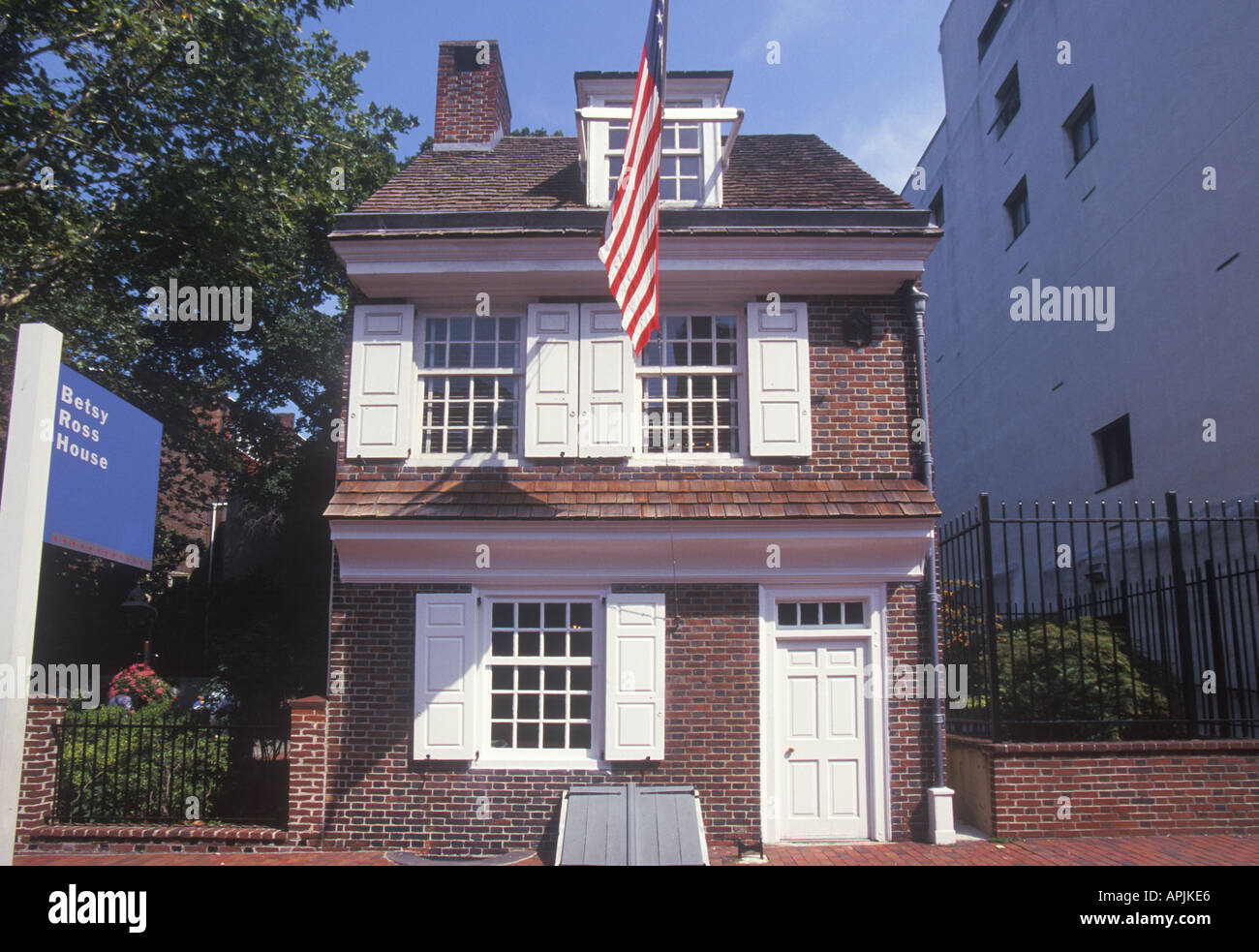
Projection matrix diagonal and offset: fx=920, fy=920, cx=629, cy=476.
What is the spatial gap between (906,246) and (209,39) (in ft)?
43.1

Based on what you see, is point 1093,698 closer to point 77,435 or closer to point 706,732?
point 706,732

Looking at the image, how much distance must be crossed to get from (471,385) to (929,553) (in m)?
5.30

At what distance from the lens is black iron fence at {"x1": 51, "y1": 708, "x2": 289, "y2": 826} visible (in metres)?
9.70

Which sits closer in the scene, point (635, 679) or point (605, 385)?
point (635, 679)

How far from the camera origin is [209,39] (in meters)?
16.1

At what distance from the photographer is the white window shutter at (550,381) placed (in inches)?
390

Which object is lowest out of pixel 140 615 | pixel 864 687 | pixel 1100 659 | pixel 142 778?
pixel 142 778

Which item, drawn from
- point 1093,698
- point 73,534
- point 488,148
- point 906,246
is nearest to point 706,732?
point 1093,698

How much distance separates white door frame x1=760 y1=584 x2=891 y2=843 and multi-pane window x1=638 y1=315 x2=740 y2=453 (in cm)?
182

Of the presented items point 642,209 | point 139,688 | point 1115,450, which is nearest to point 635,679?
point 642,209

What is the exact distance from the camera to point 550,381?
10.0 m

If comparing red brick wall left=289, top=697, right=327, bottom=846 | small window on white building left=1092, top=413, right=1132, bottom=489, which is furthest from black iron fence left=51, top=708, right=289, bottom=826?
small window on white building left=1092, top=413, right=1132, bottom=489

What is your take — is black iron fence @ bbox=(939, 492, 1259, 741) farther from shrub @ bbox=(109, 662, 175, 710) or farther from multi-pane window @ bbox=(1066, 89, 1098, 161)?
shrub @ bbox=(109, 662, 175, 710)

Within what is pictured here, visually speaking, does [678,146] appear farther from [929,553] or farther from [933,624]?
[933,624]
